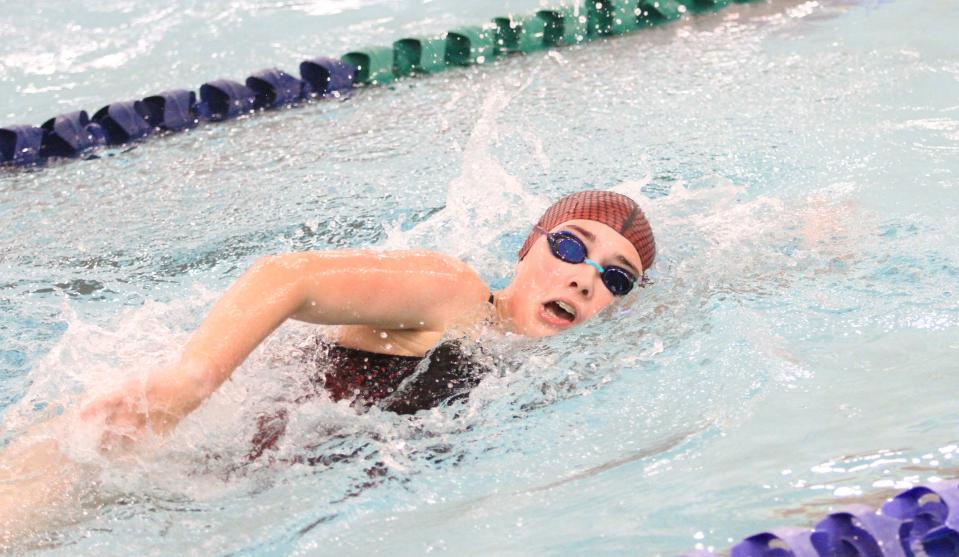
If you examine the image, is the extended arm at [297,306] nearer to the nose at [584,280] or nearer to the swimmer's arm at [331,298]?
the swimmer's arm at [331,298]

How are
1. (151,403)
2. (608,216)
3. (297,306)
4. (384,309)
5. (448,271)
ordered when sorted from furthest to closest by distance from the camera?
(608,216)
(448,271)
(384,309)
(297,306)
(151,403)

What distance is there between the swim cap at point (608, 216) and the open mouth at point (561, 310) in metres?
0.19

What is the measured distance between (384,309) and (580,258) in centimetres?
55

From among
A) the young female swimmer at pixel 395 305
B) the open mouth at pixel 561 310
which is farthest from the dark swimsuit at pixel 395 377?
the open mouth at pixel 561 310

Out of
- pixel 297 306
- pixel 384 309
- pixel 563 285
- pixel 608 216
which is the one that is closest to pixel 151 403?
pixel 297 306

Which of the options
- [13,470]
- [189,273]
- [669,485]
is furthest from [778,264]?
[13,470]

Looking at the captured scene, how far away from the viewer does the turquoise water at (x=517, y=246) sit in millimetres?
1964

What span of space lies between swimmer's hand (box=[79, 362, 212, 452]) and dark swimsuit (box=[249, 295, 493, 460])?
399 millimetres

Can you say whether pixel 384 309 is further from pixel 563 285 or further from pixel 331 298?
pixel 563 285

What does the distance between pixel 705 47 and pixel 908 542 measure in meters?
3.86

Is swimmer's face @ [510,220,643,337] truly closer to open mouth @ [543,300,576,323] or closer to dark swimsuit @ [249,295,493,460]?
open mouth @ [543,300,576,323]

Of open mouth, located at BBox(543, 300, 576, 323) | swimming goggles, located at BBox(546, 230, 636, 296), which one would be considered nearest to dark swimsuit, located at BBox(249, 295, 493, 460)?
open mouth, located at BBox(543, 300, 576, 323)

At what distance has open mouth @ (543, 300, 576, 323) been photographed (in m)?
2.48

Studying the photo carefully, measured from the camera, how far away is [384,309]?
7.15 feet
